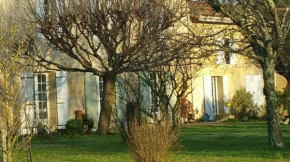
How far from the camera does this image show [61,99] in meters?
24.2

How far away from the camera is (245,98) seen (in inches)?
1237

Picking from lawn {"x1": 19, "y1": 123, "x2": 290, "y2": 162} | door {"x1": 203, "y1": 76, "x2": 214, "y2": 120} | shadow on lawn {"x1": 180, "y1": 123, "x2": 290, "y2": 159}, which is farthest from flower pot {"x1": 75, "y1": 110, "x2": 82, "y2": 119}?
door {"x1": 203, "y1": 76, "x2": 214, "y2": 120}

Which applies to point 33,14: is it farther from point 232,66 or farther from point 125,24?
point 232,66

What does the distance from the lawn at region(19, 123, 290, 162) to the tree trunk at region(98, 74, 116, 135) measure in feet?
2.99

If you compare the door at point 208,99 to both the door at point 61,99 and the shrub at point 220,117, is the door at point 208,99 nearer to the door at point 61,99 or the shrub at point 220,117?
the shrub at point 220,117

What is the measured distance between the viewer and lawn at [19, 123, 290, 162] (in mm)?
14391

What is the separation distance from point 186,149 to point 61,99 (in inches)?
352

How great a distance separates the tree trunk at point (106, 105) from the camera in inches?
841

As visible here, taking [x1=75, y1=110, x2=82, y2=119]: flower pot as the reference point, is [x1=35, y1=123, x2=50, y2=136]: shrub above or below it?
below

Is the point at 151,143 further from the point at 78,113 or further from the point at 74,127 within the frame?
the point at 78,113

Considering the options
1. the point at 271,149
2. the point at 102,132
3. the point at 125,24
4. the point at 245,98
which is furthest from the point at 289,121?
the point at 271,149

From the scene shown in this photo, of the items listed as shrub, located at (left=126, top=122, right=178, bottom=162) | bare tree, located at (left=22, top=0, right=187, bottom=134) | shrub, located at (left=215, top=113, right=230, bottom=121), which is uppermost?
bare tree, located at (left=22, top=0, right=187, bottom=134)

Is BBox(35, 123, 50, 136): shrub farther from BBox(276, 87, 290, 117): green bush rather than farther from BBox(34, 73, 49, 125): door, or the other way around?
BBox(276, 87, 290, 117): green bush

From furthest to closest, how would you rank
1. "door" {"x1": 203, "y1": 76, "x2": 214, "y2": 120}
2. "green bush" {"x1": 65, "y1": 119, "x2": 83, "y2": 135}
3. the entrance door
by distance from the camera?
the entrance door, "door" {"x1": 203, "y1": 76, "x2": 214, "y2": 120}, "green bush" {"x1": 65, "y1": 119, "x2": 83, "y2": 135}
